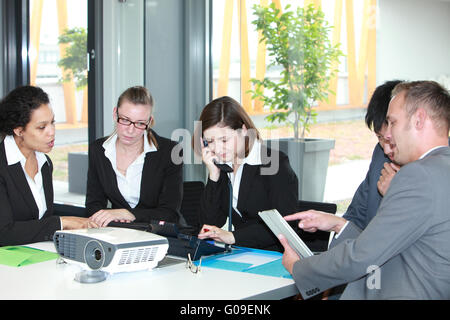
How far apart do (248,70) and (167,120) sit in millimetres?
1016

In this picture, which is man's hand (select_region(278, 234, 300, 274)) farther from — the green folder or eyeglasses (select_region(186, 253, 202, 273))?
the green folder

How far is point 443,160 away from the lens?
186 centimetres

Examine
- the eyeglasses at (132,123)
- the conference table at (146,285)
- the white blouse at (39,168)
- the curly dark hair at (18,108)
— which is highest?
the curly dark hair at (18,108)

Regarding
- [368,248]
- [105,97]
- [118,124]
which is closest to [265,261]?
[368,248]

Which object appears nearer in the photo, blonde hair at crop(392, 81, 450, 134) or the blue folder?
blonde hair at crop(392, 81, 450, 134)

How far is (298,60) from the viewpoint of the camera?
4762 mm

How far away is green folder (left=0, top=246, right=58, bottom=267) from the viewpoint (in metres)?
2.31

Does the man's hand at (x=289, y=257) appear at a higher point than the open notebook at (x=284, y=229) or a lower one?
lower

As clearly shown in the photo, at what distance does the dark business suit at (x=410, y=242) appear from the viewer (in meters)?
1.80

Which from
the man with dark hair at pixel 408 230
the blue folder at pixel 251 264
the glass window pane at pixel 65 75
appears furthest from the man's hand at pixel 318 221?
the glass window pane at pixel 65 75

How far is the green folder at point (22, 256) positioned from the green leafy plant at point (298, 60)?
2.83 m

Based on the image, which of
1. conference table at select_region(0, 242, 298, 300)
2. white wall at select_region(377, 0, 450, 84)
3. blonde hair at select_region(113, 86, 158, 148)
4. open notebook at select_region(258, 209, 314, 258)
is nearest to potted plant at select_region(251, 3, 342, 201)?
white wall at select_region(377, 0, 450, 84)

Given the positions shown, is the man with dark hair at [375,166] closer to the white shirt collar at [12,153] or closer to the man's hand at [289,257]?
the man's hand at [289,257]
